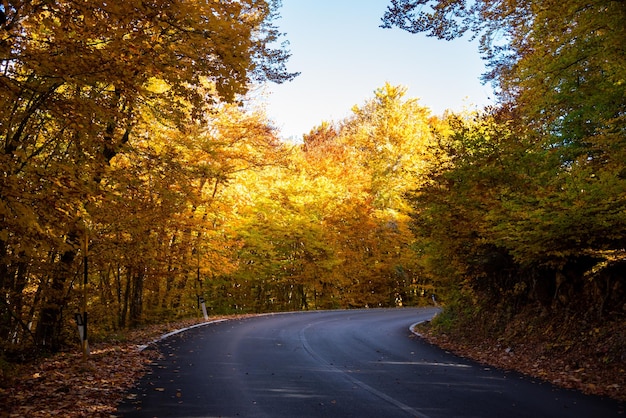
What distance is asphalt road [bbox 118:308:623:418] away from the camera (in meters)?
6.81

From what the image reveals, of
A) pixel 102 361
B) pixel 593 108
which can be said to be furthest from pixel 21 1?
pixel 593 108

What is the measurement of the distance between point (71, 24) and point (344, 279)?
30.5m

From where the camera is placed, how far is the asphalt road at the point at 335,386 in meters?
6.81

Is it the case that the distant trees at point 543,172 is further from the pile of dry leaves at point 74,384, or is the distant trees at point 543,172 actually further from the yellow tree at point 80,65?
the pile of dry leaves at point 74,384

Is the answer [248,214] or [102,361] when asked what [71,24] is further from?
[248,214]

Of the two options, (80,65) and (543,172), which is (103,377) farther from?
(543,172)

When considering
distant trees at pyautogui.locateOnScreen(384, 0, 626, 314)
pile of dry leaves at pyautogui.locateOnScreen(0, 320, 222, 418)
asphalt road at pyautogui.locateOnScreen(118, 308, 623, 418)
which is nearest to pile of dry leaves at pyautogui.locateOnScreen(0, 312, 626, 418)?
pile of dry leaves at pyautogui.locateOnScreen(0, 320, 222, 418)

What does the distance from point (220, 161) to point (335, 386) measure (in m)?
14.5

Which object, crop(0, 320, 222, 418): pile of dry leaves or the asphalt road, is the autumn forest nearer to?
crop(0, 320, 222, 418): pile of dry leaves

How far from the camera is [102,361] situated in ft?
34.1

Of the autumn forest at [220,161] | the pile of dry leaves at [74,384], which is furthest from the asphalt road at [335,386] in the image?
the autumn forest at [220,161]

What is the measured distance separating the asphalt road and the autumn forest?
8.02 feet

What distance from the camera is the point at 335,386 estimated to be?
330 inches

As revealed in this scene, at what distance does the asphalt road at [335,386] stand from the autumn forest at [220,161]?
2446 millimetres
